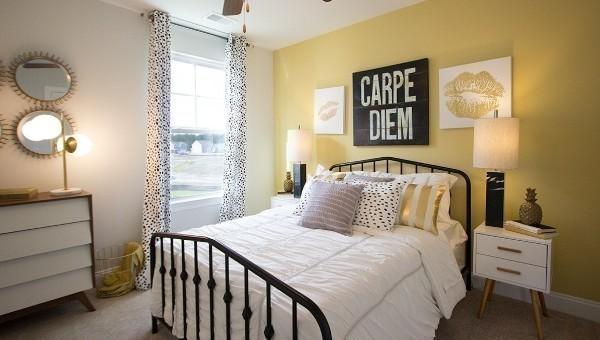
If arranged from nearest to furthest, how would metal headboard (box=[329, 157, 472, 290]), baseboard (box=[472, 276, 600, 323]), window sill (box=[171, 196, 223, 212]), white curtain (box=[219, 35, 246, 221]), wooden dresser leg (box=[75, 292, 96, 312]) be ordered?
baseboard (box=[472, 276, 600, 323]) → wooden dresser leg (box=[75, 292, 96, 312]) → metal headboard (box=[329, 157, 472, 290]) → window sill (box=[171, 196, 223, 212]) → white curtain (box=[219, 35, 246, 221])

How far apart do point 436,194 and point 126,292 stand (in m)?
2.83

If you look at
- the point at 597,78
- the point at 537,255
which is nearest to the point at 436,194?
the point at 537,255

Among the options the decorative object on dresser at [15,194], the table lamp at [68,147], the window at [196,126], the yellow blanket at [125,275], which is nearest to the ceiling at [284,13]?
the window at [196,126]

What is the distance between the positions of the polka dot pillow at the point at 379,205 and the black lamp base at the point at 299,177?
1.29 meters

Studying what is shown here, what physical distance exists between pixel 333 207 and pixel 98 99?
2426mm

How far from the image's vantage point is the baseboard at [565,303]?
220cm

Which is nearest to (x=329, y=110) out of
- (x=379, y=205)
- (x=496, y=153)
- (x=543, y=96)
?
(x=379, y=205)

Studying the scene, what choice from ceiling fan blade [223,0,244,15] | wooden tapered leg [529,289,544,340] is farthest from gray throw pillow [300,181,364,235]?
ceiling fan blade [223,0,244,15]

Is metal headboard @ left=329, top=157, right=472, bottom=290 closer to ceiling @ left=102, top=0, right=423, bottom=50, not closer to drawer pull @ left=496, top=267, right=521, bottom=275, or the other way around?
drawer pull @ left=496, top=267, right=521, bottom=275

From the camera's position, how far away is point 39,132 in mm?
2533

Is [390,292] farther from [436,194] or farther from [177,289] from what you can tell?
[177,289]

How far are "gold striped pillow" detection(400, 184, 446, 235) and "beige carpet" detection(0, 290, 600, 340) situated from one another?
69cm

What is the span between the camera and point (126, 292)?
280 cm

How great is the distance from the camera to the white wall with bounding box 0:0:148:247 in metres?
2.48
